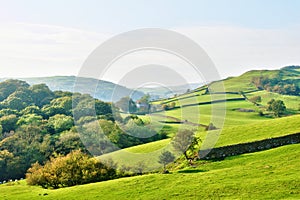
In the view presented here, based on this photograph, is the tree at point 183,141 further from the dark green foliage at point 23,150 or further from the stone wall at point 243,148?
A: the dark green foliage at point 23,150

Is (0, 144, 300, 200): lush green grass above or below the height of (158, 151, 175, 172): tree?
below

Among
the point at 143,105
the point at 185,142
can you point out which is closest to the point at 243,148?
the point at 185,142

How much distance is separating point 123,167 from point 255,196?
19.3 m

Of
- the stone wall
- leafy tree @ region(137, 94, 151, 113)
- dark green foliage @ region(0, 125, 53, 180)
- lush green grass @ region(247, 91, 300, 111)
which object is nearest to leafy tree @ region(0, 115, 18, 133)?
dark green foliage @ region(0, 125, 53, 180)

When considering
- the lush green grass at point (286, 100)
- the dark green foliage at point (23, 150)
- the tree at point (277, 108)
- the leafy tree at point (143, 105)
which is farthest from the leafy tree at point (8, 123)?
the lush green grass at point (286, 100)

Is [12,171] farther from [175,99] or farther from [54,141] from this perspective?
[175,99]

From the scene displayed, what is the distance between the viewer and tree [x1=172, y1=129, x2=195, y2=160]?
3909 cm

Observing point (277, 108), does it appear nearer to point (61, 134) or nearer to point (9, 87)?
point (61, 134)

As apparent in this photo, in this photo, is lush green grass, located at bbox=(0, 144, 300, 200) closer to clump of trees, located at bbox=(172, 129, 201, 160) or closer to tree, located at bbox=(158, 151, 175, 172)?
clump of trees, located at bbox=(172, 129, 201, 160)

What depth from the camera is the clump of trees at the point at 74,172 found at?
40.7 meters

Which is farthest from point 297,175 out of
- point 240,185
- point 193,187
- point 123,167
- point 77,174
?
point 77,174

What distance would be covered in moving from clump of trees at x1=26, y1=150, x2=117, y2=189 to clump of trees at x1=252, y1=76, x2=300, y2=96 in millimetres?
125574

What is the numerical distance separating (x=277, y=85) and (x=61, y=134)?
119 metres

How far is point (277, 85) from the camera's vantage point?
542 ft
